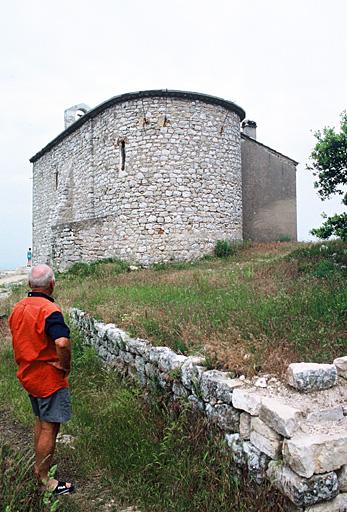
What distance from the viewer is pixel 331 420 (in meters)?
2.91

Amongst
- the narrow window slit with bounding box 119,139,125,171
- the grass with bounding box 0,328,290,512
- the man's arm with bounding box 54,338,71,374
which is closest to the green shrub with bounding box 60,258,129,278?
the narrow window slit with bounding box 119,139,125,171

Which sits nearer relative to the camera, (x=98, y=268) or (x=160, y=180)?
(x=98, y=268)

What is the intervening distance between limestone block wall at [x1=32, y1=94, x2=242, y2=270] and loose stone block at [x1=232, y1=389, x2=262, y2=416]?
11174 millimetres

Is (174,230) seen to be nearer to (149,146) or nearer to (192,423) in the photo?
(149,146)

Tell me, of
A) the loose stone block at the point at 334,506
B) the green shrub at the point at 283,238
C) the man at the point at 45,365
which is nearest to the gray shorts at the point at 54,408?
the man at the point at 45,365

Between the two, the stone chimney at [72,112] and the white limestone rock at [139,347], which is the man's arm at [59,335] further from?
the stone chimney at [72,112]

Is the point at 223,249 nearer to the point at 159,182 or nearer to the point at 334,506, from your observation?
the point at 159,182

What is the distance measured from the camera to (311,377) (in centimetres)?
309

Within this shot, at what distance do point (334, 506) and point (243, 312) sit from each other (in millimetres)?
2696

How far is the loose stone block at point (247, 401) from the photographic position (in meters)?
3.01

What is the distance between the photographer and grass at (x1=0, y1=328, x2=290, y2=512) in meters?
2.96

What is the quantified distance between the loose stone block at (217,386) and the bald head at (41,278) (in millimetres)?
1544

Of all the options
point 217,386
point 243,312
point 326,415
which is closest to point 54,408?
point 217,386

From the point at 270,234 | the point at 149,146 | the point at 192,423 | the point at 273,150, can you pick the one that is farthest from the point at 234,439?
the point at 273,150
